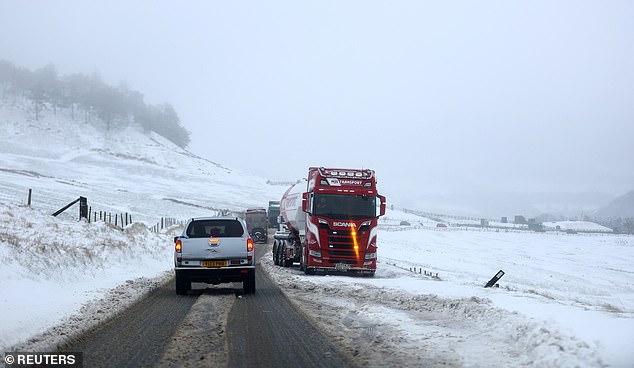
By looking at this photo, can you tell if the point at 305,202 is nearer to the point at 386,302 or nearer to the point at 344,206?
the point at 344,206

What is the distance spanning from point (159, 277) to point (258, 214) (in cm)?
3935

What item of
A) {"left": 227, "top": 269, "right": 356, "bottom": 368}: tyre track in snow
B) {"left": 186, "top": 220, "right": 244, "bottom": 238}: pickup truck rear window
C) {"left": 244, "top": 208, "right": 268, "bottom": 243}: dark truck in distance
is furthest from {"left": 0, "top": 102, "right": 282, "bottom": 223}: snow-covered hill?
{"left": 227, "top": 269, "right": 356, "bottom": 368}: tyre track in snow

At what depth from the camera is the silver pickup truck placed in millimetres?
17109

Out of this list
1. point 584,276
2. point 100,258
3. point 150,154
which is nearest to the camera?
point 100,258

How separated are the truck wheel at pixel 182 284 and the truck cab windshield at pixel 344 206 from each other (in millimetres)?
8445

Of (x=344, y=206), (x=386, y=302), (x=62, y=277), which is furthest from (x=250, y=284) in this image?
(x=344, y=206)

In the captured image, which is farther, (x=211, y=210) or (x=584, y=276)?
(x=211, y=210)

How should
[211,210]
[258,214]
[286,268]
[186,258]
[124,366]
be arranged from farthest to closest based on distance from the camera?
[211,210], [258,214], [286,268], [186,258], [124,366]

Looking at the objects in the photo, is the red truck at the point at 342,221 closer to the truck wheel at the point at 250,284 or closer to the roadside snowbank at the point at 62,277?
the roadside snowbank at the point at 62,277

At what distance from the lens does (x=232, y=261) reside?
17.2 m

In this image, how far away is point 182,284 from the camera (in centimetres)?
1719

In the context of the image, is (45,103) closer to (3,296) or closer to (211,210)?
(211,210)

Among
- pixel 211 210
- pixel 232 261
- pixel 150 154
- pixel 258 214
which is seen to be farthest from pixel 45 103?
pixel 232 261

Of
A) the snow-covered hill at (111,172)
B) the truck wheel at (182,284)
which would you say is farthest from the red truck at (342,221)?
the snow-covered hill at (111,172)
